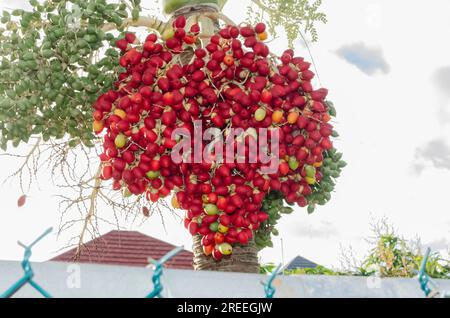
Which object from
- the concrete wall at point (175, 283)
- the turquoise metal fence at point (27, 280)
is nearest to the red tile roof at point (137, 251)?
the concrete wall at point (175, 283)

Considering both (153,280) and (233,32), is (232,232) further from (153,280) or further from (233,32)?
(153,280)

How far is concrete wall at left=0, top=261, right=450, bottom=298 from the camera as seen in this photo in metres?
0.92

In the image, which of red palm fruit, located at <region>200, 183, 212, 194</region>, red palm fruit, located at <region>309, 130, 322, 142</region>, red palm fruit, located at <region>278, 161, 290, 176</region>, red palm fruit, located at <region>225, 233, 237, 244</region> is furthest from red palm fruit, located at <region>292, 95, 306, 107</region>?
red palm fruit, located at <region>225, 233, 237, 244</region>

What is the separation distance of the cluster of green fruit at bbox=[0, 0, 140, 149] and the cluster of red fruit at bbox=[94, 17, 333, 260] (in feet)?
0.34

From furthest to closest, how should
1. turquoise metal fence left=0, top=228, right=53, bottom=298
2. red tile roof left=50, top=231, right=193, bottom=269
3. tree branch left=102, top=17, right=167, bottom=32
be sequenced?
1. red tile roof left=50, top=231, right=193, bottom=269
2. tree branch left=102, top=17, right=167, bottom=32
3. turquoise metal fence left=0, top=228, right=53, bottom=298

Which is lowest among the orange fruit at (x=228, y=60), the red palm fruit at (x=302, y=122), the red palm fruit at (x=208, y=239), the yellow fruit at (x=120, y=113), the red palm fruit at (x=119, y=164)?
the red palm fruit at (x=208, y=239)

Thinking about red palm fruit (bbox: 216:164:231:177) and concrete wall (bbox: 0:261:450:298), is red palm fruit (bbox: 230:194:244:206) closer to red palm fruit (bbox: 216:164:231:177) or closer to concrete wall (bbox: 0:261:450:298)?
red palm fruit (bbox: 216:164:231:177)

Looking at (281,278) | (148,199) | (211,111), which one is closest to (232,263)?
(148,199)

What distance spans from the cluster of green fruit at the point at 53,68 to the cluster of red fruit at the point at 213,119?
0.10m

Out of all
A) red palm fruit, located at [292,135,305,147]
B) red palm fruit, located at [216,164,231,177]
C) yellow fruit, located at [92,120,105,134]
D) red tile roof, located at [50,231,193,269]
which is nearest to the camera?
red palm fruit, located at [216,164,231,177]

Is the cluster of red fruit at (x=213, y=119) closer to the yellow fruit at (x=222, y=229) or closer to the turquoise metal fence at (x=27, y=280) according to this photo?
the yellow fruit at (x=222, y=229)

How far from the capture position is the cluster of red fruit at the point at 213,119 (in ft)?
7.32
